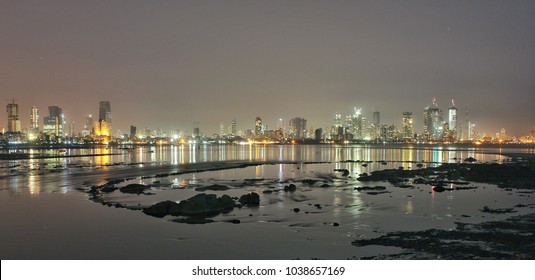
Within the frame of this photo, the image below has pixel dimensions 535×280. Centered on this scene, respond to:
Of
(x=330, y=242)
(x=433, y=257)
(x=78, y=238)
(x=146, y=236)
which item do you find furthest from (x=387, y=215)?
(x=78, y=238)

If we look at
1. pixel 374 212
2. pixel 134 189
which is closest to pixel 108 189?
pixel 134 189

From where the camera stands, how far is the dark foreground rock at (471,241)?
15219 millimetres

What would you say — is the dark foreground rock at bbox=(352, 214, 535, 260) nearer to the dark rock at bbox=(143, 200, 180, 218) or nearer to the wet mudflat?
the wet mudflat

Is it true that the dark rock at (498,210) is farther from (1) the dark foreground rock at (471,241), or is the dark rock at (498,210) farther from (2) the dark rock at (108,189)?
(2) the dark rock at (108,189)

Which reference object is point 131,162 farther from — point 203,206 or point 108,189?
point 203,206

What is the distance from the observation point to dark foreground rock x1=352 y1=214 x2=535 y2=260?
49.9ft

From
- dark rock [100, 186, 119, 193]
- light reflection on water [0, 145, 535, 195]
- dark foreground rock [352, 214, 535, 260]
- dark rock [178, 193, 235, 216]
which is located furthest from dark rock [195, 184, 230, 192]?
dark foreground rock [352, 214, 535, 260]

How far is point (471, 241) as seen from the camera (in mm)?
17156

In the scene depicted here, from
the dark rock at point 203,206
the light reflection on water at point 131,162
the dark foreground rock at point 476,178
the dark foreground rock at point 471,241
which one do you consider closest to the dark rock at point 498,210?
the dark foreground rock at point 471,241

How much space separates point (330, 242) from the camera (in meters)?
18.2
